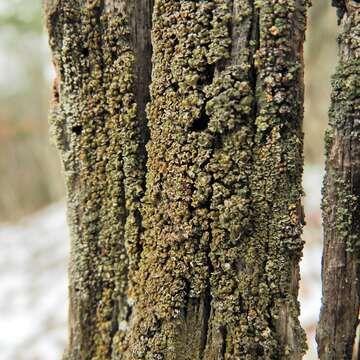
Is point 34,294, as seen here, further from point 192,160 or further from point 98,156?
point 192,160

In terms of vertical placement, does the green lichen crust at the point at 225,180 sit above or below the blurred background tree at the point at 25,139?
below

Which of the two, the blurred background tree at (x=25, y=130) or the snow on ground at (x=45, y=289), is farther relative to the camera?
the blurred background tree at (x=25, y=130)

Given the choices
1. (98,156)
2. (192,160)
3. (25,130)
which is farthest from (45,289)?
(25,130)

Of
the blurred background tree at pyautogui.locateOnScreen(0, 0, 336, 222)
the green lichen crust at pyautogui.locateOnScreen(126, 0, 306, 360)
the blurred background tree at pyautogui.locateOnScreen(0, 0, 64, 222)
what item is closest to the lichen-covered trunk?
the green lichen crust at pyautogui.locateOnScreen(126, 0, 306, 360)

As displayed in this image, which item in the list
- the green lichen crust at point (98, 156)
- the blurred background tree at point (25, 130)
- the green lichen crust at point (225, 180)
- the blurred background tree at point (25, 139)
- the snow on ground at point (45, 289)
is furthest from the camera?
the blurred background tree at point (25, 139)

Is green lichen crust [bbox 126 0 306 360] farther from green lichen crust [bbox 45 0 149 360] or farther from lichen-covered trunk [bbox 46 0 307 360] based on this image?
green lichen crust [bbox 45 0 149 360]

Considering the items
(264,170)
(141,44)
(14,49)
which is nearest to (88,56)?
(141,44)

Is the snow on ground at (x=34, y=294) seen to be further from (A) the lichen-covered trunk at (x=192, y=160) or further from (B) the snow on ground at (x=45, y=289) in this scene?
(A) the lichen-covered trunk at (x=192, y=160)

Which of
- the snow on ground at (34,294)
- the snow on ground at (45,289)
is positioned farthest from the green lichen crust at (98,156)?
the snow on ground at (34,294)
